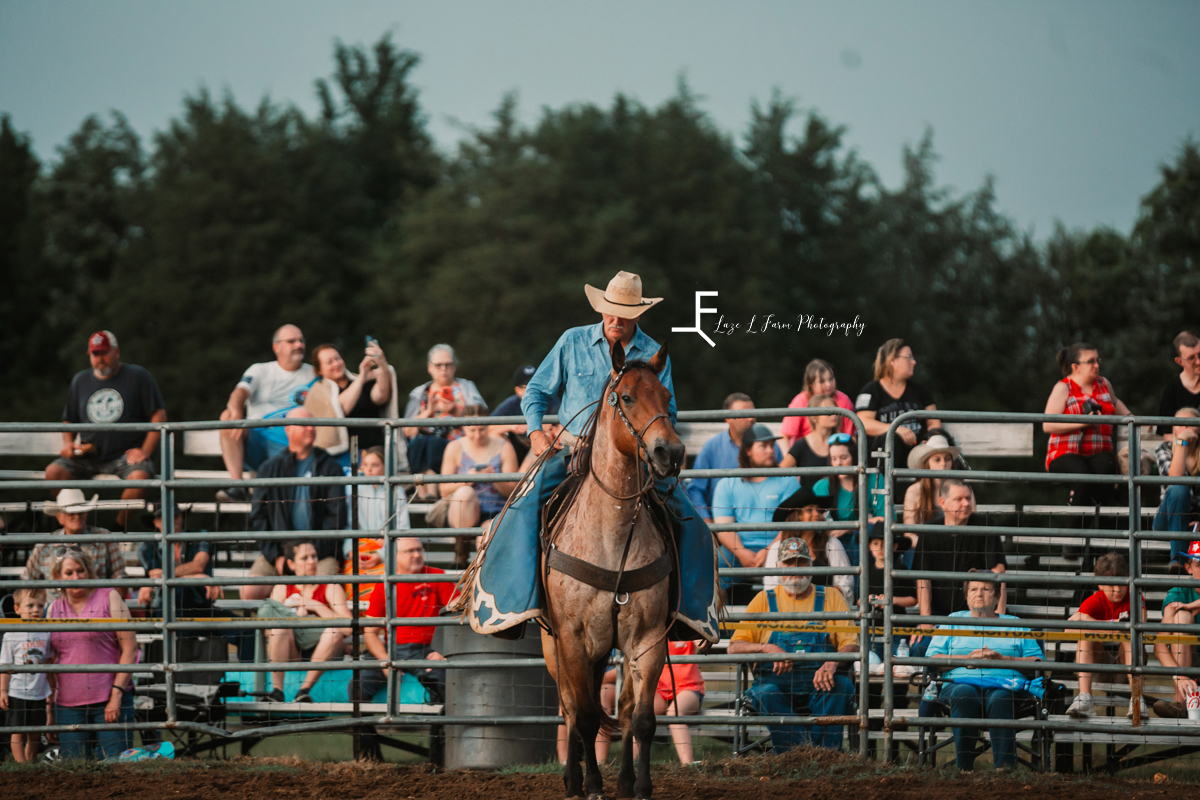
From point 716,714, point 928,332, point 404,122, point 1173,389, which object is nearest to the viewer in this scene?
point 716,714

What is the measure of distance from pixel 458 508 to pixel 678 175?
83.1ft

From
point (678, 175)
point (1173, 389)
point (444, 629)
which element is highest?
point (678, 175)

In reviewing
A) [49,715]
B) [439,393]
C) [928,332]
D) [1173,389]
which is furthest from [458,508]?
[928,332]

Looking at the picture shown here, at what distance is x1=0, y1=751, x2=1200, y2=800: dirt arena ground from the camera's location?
21.9 ft

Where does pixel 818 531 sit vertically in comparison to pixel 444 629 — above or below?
above

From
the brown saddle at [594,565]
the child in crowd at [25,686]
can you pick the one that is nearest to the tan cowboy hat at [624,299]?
the brown saddle at [594,565]

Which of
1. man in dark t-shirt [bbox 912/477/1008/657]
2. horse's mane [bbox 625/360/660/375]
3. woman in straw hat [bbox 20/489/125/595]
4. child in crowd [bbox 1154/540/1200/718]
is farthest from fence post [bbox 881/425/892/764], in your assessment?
woman in straw hat [bbox 20/489/125/595]

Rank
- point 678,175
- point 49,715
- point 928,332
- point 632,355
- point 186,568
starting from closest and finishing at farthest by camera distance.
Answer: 1. point 632,355
2. point 49,715
3. point 186,568
4. point 678,175
5. point 928,332

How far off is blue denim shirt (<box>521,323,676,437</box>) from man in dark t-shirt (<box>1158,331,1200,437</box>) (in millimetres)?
5203

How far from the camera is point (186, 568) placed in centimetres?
906

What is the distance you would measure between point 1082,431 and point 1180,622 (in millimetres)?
1726

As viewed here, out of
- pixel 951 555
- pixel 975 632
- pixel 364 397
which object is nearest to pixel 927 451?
pixel 951 555

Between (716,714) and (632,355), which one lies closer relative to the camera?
(632,355)

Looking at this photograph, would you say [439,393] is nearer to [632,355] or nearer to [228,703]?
[228,703]
